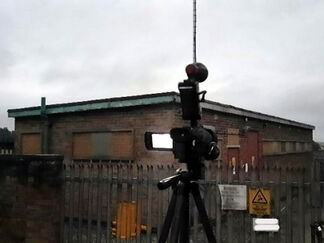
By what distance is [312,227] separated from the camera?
5504mm

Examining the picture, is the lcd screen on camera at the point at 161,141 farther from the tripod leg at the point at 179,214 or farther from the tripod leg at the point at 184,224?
the tripod leg at the point at 184,224

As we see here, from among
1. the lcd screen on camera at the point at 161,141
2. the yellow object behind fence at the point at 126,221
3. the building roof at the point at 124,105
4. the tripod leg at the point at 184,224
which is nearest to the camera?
the tripod leg at the point at 184,224

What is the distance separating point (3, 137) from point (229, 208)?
42.3ft

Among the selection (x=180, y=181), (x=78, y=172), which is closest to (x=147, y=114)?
(x=78, y=172)

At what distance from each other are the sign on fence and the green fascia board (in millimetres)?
4516

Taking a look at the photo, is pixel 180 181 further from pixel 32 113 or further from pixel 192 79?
pixel 32 113

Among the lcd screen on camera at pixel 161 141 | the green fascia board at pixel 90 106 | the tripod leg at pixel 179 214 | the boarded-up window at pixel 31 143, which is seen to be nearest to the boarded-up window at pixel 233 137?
the green fascia board at pixel 90 106

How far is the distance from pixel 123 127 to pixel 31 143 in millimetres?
4234

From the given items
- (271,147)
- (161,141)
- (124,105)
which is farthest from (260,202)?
(271,147)

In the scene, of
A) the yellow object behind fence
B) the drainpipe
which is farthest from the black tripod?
the drainpipe

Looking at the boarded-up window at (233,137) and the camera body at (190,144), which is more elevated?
the boarded-up window at (233,137)

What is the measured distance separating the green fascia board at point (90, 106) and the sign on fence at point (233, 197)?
4516 mm

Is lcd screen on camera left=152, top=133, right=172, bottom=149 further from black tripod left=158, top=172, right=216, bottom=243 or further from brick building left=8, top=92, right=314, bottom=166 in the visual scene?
brick building left=8, top=92, right=314, bottom=166

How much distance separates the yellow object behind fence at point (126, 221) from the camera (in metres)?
6.25
